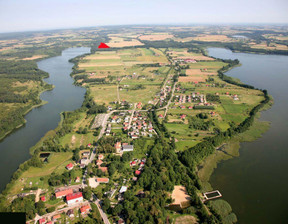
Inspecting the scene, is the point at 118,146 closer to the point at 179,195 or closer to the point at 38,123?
the point at 179,195

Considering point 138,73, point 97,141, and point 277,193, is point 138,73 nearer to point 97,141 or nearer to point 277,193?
point 97,141

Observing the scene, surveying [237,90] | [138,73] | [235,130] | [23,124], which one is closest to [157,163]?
[235,130]

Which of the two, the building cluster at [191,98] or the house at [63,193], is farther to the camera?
the building cluster at [191,98]

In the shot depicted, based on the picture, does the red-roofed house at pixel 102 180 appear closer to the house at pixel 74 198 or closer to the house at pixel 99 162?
the house at pixel 74 198

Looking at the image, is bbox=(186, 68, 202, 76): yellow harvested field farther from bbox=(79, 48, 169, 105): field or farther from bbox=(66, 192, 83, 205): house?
bbox=(66, 192, 83, 205): house

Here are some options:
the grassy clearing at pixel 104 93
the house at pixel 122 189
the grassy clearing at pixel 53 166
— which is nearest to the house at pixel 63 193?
the grassy clearing at pixel 53 166

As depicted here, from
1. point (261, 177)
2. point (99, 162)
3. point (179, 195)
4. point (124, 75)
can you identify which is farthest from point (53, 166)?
point (124, 75)
